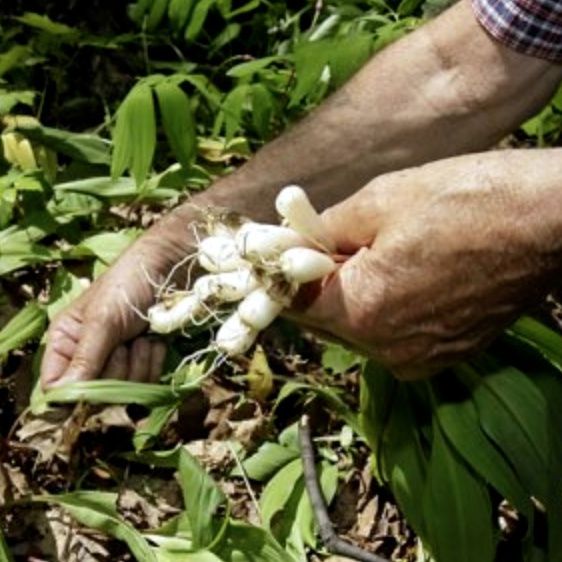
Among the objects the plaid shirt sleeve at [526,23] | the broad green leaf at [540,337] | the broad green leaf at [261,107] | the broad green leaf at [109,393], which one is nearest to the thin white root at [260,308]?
the broad green leaf at [109,393]

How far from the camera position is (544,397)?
162cm

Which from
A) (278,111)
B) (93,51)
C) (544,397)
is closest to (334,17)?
(278,111)

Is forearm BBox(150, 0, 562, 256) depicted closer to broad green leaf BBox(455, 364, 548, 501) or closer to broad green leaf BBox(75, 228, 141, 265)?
broad green leaf BBox(75, 228, 141, 265)

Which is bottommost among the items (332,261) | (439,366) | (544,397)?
(544,397)

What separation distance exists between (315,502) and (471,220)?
0.53m

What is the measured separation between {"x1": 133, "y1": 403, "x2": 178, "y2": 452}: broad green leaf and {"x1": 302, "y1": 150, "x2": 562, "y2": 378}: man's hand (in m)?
0.32

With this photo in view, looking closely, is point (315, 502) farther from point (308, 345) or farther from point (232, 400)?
point (308, 345)

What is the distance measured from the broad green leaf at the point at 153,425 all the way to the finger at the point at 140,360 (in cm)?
8

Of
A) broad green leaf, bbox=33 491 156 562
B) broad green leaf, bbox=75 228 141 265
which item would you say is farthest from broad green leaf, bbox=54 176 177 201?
broad green leaf, bbox=33 491 156 562

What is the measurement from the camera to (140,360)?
5.74ft

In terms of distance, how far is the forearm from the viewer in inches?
68.9

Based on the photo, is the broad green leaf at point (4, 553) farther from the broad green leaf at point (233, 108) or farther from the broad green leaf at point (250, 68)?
the broad green leaf at point (250, 68)

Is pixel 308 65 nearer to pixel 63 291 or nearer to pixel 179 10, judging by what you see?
pixel 179 10

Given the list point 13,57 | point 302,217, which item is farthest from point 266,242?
point 13,57
